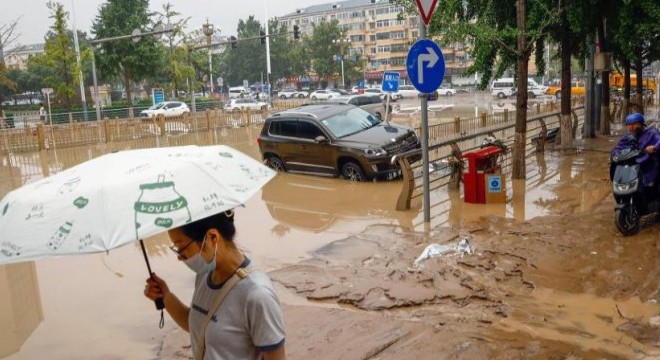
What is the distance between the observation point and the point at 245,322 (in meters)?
2.30

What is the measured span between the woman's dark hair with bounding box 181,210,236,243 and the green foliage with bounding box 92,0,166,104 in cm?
4578

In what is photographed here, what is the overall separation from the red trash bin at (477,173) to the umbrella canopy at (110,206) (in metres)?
8.04

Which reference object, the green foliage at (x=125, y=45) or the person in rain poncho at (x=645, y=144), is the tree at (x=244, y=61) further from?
the person in rain poncho at (x=645, y=144)

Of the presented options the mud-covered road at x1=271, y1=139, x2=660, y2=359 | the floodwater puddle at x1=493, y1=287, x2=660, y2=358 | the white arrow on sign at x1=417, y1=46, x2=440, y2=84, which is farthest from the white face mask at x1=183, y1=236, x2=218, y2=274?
the white arrow on sign at x1=417, y1=46, x2=440, y2=84

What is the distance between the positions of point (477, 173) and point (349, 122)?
464cm

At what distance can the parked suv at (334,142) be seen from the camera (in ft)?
42.4

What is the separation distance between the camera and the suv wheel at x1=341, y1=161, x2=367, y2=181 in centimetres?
1310

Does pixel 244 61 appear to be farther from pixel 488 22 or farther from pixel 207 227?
pixel 207 227

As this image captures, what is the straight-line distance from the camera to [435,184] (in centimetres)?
1218

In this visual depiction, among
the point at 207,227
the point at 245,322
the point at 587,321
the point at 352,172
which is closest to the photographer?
the point at 245,322

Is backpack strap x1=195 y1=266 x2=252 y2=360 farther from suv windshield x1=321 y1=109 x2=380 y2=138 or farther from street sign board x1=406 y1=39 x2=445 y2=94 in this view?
suv windshield x1=321 y1=109 x2=380 y2=138

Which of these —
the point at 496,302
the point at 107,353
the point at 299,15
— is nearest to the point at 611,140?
the point at 496,302

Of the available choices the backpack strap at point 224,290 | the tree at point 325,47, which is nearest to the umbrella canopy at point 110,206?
the backpack strap at point 224,290

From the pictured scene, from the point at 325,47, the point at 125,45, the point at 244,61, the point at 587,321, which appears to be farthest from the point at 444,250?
the point at 244,61
